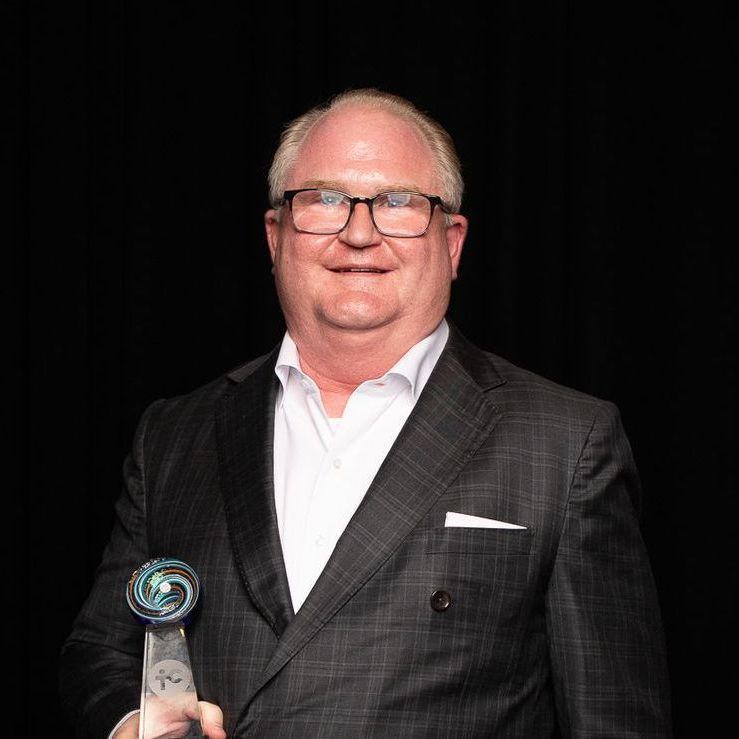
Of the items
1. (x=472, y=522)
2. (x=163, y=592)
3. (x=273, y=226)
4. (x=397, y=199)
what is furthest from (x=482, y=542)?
(x=273, y=226)

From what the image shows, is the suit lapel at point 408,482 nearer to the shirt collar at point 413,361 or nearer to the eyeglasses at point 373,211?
the shirt collar at point 413,361

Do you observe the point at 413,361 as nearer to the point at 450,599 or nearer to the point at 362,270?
the point at 362,270

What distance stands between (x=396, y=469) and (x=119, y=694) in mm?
577

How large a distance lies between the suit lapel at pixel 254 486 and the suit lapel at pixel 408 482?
7 centimetres

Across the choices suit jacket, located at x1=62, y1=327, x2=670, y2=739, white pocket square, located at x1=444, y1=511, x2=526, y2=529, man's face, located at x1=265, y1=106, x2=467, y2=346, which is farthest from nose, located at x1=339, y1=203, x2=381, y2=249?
white pocket square, located at x1=444, y1=511, x2=526, y2=529

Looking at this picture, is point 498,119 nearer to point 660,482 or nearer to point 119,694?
point 660,482

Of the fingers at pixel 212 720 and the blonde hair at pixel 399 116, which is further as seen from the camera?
the blonde hair at pixel 399 116

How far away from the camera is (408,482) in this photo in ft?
5.71

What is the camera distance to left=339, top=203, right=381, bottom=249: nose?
184 centimetres

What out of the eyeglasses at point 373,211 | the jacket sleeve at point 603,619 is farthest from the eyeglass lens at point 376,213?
the jacket sleeve at point 603,619

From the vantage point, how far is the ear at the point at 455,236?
2.00m

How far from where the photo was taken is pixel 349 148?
1.89m

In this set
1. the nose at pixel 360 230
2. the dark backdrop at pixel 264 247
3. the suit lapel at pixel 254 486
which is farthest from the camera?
the dark backdrop at pixel 264 247

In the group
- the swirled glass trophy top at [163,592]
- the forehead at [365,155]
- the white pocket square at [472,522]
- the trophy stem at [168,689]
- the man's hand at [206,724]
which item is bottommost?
the man's hand at [206,724]
